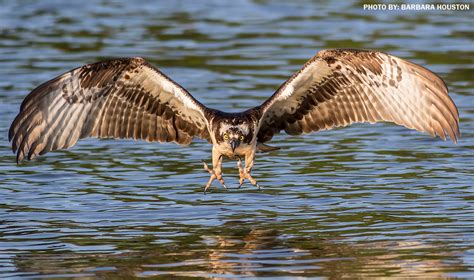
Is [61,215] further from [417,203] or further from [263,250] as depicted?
[417,203]

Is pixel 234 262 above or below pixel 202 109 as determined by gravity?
below

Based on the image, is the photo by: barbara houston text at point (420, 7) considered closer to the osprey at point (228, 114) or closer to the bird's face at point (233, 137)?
the osprey at point (228, 114)

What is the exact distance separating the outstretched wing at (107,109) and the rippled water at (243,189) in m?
0.63

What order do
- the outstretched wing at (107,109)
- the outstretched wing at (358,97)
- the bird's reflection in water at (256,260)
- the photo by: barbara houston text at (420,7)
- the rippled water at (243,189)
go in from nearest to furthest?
1. the bird's reflection in water at (256,260)
2. the rippled water at (243,189)
3. the outstretched wing at (358,97)
4. the outstretched wing at (107,109)
5. the photo by: barbara houston text at (420,7)

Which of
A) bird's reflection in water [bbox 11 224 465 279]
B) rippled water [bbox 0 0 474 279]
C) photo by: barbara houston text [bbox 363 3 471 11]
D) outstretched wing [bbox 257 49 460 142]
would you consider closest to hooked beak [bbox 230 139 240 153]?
outstretched wing [bbox 257 49 460 142]

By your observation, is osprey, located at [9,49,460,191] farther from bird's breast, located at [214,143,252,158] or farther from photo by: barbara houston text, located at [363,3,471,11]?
photo by: barbara houston text, located at [363,3,471,11]

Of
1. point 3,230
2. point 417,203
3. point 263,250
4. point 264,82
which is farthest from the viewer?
point 264,82

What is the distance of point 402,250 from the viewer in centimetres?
1027

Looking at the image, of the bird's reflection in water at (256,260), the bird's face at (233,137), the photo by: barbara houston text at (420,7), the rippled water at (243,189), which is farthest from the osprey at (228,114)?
the photo by: barbara houston text at (420,7)

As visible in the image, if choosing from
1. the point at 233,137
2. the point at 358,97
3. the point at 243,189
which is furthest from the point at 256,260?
the point at 243,189

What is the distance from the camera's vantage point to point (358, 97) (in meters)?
12.1

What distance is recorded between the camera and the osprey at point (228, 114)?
38.2 ft

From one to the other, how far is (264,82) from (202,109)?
576 cm

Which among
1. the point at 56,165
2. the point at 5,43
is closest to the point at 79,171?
the point at 56,165
